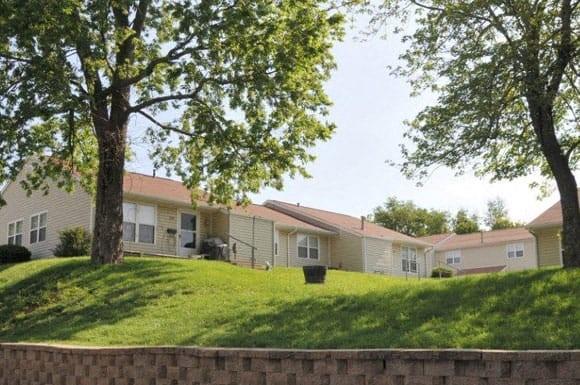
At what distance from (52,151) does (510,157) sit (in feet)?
42.8

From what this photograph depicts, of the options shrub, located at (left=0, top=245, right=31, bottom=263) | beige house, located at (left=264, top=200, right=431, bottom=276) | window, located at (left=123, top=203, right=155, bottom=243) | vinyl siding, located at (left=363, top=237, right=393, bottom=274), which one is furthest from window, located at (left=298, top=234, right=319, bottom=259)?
shrub, located at (left=0, top=245, right=31, bottom=263)

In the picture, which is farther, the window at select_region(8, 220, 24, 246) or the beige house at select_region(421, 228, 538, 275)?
the beige house at select_region(421, 228, 538, 275)

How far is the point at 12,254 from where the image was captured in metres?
26.7

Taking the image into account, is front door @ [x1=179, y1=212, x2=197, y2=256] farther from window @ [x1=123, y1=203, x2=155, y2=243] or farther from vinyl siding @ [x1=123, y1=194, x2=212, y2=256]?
window @ [x1=123, y1=203, x2=155, y2=243]

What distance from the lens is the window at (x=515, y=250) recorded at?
149ft

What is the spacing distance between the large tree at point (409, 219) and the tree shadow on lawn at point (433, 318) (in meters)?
63.1

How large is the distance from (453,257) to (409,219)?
25.0 meters

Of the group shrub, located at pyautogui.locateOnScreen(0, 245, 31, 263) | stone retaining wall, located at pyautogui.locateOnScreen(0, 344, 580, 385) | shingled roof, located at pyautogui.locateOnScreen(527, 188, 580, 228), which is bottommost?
stone retaining wall, located at pyautogui.locateOnScreen(0, 344, 580, 385)

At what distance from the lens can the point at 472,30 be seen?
527 inches

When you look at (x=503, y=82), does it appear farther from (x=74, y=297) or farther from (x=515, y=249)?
(x=515, y=249)

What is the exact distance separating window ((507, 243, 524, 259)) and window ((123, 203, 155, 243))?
87.5 feet

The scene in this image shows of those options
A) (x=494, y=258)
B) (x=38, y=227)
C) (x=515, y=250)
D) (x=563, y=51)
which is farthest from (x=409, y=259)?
(x=563, y=51)

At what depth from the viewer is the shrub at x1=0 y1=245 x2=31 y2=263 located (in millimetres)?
26453

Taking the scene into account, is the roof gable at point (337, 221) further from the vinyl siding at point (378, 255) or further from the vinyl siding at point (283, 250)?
the vinyl siding at point (283, 250)
